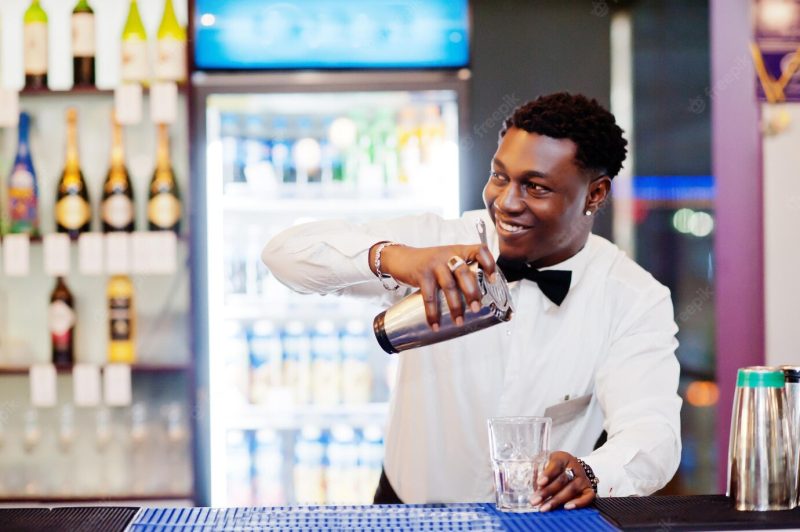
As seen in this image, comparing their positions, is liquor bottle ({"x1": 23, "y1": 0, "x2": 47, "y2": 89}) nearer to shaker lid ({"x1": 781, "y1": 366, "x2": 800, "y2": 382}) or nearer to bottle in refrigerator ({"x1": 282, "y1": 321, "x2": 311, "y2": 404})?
bottle in refrigerator ({"x1": 282, "y1": 321, "x2": 311, "y2": 404})

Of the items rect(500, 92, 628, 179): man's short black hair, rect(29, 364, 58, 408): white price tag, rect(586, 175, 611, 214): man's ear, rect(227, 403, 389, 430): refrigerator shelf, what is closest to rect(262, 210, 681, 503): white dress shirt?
rect(586, 175, 611, 214): man's ear

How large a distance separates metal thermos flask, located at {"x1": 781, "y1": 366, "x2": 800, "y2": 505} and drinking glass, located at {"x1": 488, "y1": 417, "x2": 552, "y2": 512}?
39 cm

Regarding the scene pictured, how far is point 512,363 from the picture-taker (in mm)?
1980

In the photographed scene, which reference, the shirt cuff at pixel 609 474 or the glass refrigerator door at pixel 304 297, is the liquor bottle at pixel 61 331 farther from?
the shirt cuff at pixel 609 474

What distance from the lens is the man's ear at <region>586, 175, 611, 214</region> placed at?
76.8 inches

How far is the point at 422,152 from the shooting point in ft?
11.8

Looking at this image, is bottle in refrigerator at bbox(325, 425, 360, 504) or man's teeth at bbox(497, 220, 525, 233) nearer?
man's teeth at bbox(497, 220, 525, 233)

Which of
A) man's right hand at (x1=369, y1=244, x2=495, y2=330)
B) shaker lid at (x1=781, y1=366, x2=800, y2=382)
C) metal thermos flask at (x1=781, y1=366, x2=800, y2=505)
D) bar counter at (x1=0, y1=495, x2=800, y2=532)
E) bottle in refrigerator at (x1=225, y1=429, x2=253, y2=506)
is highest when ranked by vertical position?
man's right hand at (x1=369, y1=244, x2=495, y2=330)

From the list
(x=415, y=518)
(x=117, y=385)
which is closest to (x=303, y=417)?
(x=117, y=385)

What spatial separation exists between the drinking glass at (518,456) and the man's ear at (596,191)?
625mm

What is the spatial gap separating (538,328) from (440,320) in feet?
1.88

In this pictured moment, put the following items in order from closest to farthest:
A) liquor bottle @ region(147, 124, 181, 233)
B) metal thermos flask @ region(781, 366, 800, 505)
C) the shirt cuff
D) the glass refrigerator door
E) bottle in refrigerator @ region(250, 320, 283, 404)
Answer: metal thermos flask @ region(781, 366, 800, 505) < the shirt cuff < liquor bottle @ region(147, 124, 181, 233) < the glass refrigerator door < bottle in refrigerator @ region(250, 320, 283, 404)

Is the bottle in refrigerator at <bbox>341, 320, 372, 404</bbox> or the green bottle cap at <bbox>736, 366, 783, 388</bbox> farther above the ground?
the green bottle cap at <bbox>736, 366, 783, 388</bbox>

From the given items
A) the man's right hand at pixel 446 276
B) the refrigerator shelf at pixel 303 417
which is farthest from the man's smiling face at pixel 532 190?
the refrigerator shelf at pixel 303 417
